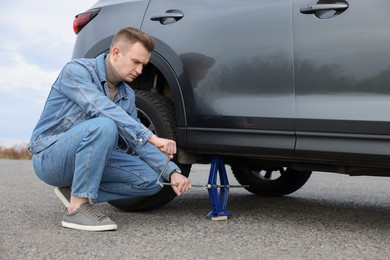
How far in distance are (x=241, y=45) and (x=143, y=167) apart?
85 cm

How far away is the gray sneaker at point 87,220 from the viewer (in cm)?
259

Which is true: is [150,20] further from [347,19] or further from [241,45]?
[347,19]

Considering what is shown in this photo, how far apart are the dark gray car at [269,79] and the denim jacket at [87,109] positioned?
10.7 inches

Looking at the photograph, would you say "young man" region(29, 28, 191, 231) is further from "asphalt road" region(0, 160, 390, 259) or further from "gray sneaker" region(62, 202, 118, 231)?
"asphalt road" region(0, 160, 390, 259)

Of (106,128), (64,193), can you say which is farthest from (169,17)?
(64,193)

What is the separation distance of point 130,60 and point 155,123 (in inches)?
21.4

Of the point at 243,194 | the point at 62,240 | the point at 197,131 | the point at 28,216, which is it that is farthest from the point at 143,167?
the point at 243,194

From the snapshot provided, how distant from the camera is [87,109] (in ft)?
8.53

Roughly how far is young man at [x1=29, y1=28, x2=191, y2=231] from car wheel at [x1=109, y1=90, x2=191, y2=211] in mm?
226

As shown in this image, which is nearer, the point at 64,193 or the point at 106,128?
the point at 106,128

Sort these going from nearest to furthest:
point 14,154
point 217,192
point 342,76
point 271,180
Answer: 1. point 342,76
2. point 217,192
3. point 271,180
4. point 14,154

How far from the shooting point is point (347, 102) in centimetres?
250

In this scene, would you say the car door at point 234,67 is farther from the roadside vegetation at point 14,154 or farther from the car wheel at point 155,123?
the roadside vegetation at point 14,154

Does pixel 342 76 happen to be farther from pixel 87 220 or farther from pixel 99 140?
pixel 87 220
